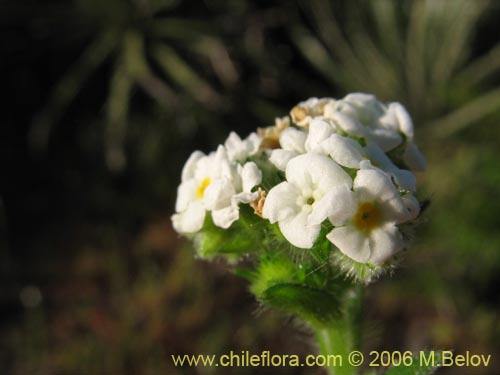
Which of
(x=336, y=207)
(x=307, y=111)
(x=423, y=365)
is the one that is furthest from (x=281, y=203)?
(x=423, y=365)

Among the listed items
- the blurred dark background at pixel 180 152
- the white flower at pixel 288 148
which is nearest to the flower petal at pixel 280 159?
the white flower at pixel 288 148

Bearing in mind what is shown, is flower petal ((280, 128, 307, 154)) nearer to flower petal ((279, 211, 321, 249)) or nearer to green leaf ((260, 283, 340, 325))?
flower petal ((279, 211, 321, 249))

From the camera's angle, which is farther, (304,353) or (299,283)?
(304,353)

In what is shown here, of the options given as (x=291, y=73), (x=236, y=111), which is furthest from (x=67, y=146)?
(x=291, y=73)

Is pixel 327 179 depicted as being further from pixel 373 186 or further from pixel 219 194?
pixel 219 194

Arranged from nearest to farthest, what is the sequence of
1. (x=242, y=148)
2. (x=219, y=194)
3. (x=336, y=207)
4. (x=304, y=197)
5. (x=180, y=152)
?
(x=336, y=207) < (x=304, y=197) < (x=219, y=194) < (x=242, y=148) < (x=180, y=152)

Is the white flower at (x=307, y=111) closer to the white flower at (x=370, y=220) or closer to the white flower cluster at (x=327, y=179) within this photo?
the white flower cluster at (x=327, y=179)

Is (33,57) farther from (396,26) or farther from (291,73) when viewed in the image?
(396,26)
